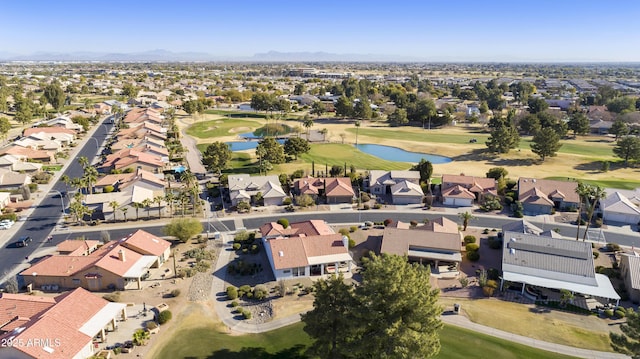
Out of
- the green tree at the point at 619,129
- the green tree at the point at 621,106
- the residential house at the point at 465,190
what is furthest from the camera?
the green tree at the point at 621,106

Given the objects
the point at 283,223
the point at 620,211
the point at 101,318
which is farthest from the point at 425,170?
the point at 101,318

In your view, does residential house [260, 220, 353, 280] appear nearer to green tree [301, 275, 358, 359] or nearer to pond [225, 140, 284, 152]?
green tree [301, 275, 358, 359]

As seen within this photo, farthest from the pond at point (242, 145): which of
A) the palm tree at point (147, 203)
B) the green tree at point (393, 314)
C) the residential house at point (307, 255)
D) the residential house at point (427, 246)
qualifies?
the green tree at point (393, 314)

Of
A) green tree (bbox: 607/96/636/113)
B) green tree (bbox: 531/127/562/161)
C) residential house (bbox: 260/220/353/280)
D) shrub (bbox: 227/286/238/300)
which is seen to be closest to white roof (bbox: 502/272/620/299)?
residential house (bbox: 260/220/353/280)

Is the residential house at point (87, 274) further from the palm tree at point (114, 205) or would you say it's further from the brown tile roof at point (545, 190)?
the brown tile roof at point (545, 190)

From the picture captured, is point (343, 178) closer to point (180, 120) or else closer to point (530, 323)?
point (530, 323)

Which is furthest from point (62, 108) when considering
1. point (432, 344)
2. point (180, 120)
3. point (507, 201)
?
point (432, 344)

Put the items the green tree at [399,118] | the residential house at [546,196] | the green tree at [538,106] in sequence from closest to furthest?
1. the residential house at [546,196]
2. the green tree at [399,118]
3. the green tree at [538,106]
